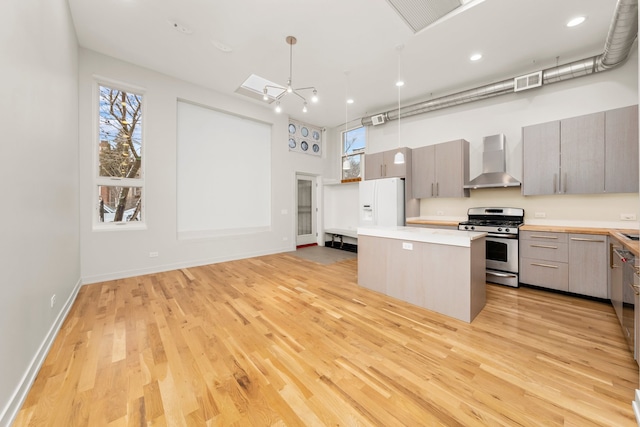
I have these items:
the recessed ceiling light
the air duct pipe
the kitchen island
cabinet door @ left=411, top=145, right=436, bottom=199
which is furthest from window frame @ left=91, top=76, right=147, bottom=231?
the recessed ceiling light

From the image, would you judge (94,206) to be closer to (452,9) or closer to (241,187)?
(241,187)

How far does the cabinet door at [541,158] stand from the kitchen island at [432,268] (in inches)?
71.0

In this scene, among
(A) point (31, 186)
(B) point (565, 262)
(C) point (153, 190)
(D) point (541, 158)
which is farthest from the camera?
(C) point (153, 190)

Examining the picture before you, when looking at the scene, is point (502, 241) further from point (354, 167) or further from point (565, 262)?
point (354, 167)

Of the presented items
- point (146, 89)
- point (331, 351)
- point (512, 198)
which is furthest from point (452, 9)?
point (146, 89)

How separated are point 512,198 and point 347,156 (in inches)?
158

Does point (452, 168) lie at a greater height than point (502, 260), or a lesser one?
greater

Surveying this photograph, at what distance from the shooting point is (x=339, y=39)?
10.6ft

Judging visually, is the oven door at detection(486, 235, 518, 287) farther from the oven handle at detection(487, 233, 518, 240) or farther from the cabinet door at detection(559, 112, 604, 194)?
the cabinet door at detection(559, 112, 604, 194)

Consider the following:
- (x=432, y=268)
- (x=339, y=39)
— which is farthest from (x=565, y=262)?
(x=339, y=39)

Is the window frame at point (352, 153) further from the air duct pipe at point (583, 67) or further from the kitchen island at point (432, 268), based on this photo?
the kitchen island at point (432, 268)

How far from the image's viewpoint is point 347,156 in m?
6.79

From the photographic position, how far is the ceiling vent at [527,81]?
11.5 ft

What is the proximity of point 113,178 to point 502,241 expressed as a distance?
637 cm
